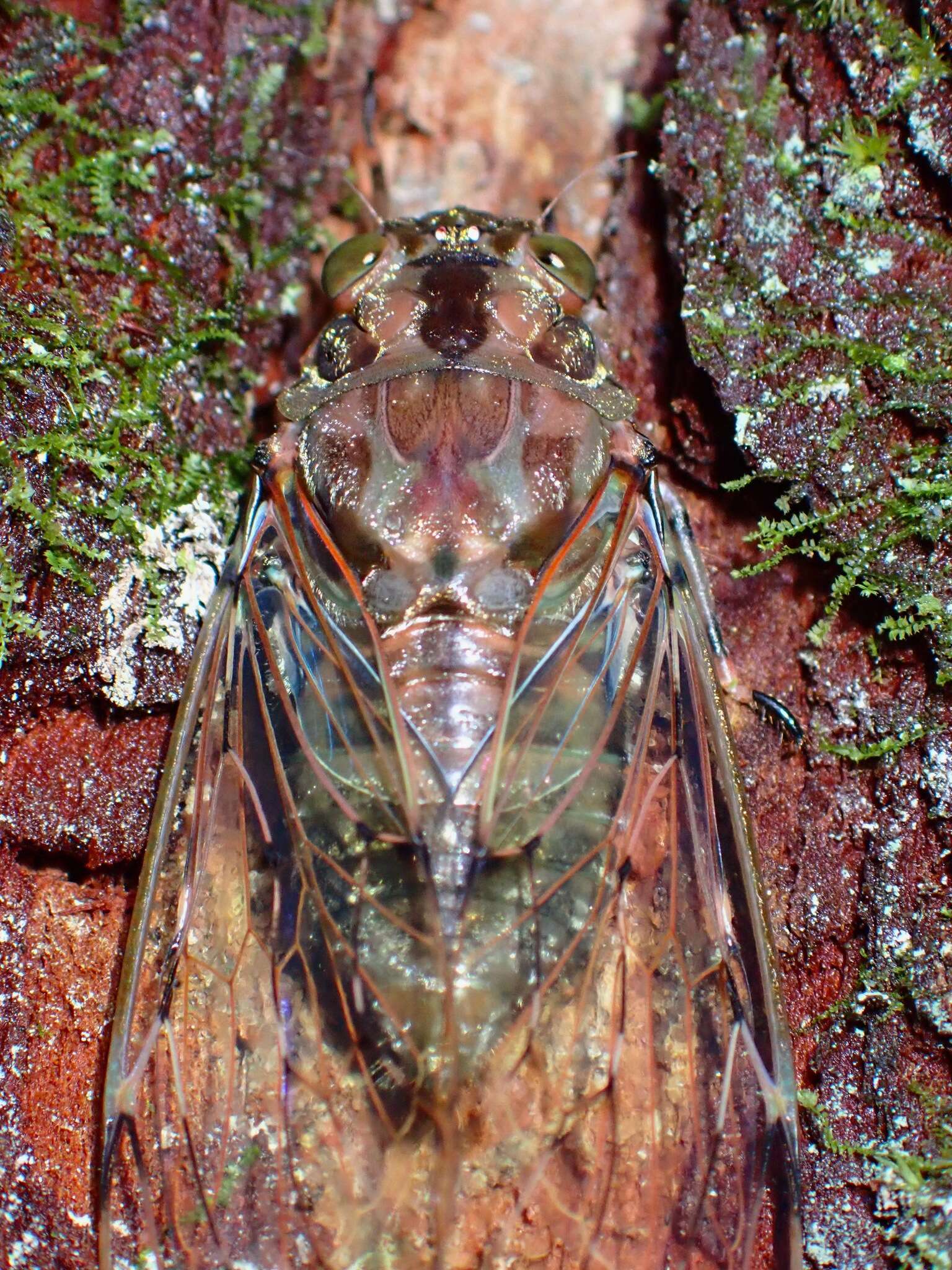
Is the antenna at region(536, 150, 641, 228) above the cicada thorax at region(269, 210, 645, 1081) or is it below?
above

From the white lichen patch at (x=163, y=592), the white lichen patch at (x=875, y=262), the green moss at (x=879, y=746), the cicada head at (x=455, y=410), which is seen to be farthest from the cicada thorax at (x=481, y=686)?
the white lichen patch at (x=875, y=262)

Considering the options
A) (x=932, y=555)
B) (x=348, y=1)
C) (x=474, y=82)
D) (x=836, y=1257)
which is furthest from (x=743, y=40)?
(x=836, y=1257)

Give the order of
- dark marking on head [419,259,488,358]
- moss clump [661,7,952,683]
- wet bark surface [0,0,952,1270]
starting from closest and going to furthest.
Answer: wet bark surface [0,0,952,1270], moss clump [661,7,952,683], dark marking on head [419,259,488,358]

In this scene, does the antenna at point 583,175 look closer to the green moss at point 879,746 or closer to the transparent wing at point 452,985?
the transparent wing at point 452,985

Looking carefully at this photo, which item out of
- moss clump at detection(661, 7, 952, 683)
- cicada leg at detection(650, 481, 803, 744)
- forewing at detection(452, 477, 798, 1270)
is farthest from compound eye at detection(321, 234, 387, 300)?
forewing at detection(452, 477, 798, 1270)

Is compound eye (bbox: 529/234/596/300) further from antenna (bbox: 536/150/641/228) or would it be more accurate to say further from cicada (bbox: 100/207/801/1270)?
cicada (bbox: 100/207/801/1270)

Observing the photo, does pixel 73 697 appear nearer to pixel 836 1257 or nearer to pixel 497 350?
pixel 497 350

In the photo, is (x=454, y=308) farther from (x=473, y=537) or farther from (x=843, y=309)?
(x=843, y=309)
